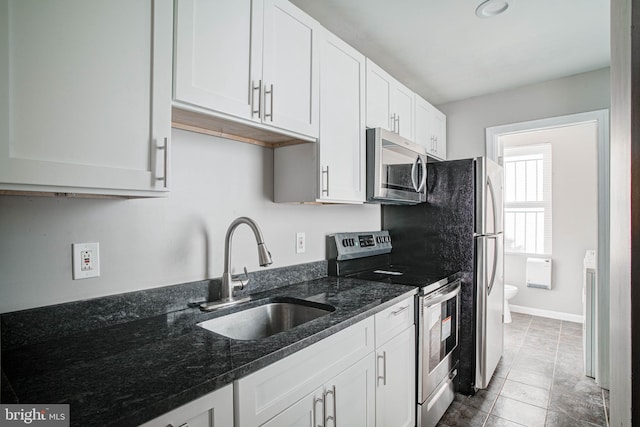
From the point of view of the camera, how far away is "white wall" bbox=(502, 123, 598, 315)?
12.8 feet

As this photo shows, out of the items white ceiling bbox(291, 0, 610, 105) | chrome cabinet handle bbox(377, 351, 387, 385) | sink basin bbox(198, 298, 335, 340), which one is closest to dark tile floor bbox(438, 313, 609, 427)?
chrome cabinet handle bbox(377, 351, 387, 385)

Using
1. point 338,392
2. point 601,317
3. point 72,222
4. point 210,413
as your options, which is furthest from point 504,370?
point 72,222

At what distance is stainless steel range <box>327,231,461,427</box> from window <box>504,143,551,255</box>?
254 centimetres

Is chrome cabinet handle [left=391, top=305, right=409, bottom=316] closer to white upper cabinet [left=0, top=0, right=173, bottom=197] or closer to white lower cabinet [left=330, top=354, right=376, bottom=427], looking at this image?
white lower cabinet [left=330, top=354, right=376, bottom=427]

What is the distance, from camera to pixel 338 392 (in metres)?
1.32

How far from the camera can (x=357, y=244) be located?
8.00 feet

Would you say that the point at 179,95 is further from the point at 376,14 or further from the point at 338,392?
the point at 376,14

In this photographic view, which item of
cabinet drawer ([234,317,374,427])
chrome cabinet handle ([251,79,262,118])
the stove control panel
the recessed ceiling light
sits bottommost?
cabinet drawer ([234,317,374,427])

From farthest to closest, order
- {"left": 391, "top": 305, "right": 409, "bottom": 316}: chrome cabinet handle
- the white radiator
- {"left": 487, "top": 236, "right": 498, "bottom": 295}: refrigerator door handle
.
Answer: the white radiator → {"left": 487, "top": 236, "right": 498, "bottom": 295}: refrigerator door handle → {"left": 391, "top": 305, "right": 409, "bottom": 316}: chrome cabinet handle

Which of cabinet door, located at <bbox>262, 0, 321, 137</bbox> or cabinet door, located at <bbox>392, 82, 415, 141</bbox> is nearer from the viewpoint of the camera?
cabinet door, located at <bbox>262, 0, 321, 137</bbox>

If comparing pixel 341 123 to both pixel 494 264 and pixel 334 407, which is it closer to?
pixel 334 407

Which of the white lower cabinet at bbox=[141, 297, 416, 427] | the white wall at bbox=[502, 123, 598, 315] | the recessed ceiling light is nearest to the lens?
the white lower cabinet at bbox=[141, 297, 416, 427]

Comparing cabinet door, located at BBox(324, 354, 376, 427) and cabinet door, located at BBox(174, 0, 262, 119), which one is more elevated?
cabinet door, located at BBox(174, 0, 262, 119)

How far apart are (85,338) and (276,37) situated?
1419 millimetres
